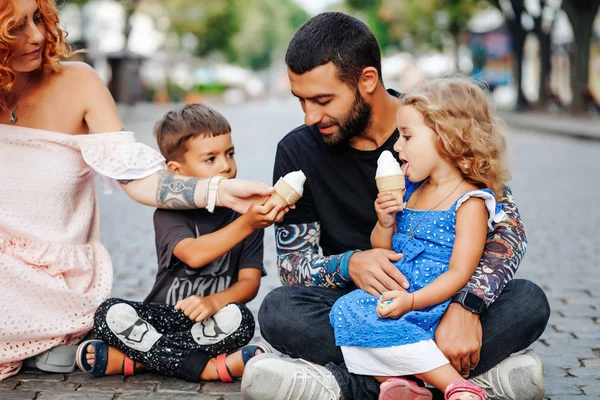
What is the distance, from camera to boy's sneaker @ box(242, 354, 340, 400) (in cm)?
333

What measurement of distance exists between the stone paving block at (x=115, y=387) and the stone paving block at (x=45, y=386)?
6 centimetres

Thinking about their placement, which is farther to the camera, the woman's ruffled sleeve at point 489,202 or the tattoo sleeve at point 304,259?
the tattoo sleeve at point 304,259

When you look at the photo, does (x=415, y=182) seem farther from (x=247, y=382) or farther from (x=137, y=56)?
(x=137, y=56)

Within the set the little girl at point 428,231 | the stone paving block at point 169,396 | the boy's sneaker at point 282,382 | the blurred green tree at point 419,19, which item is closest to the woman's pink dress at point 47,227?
the stone paving block at point 169,396

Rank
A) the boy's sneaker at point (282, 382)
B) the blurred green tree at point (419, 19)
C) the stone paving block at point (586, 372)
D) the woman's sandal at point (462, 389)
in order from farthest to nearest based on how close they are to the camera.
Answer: the blurred green tree at point (419, 19) → the stone paving block at point (586, 372) → the boy's sneaker at point (282, 382) → the woman's sandal at point (462, 389)

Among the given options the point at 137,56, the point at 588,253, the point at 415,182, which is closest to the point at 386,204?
the point at 415,182

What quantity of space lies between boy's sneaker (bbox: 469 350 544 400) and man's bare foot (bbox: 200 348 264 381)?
3.30 feet

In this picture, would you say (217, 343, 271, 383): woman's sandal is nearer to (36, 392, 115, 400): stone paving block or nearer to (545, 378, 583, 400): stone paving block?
(36, 392, 115, 400): stone paving block

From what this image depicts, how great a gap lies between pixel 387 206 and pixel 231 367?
1.07 meters

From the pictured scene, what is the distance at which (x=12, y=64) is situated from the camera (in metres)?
3.83

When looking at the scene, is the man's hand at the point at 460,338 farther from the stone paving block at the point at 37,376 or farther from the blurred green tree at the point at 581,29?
the blurred green tree at the point at 581,29

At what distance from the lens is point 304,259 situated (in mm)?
3801

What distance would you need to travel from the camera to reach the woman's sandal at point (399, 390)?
324 cm

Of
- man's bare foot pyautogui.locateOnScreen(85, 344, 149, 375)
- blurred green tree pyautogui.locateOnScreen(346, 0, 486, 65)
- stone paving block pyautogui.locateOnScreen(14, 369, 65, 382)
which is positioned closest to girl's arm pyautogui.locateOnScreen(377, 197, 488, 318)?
man's bare foot pyautogui.locateOnScreen(85, 344, 149, 375)
